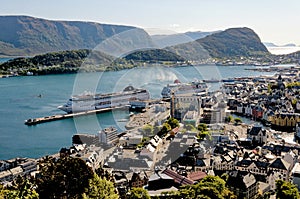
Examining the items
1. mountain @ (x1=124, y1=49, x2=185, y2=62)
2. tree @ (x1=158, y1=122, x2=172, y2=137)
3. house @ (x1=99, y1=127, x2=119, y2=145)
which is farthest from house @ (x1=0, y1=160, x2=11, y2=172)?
mountain @ (x1=124, y1=49, x2=185, y2=62)

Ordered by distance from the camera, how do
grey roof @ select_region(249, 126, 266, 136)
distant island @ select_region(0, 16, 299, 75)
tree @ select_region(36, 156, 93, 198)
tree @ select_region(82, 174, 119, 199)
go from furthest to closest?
distant island @ select_region(0, 16, 299, 75) → grey roof @ select_region(249, 126, 266, 136) → tree @ select_region(36, 156, 93, 198) → tree @ select_region(82, 174, 119, 199)

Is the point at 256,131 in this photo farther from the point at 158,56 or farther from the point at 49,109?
the point at 158,56

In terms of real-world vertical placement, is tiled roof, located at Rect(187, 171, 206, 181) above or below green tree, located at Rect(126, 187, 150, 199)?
below

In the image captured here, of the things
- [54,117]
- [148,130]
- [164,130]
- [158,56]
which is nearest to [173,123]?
[164,130]

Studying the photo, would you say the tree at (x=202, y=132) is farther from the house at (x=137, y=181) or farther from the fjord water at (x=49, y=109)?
the house at (x=137, y=181)

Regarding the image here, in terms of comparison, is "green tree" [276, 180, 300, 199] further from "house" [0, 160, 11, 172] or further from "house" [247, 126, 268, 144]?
"house" [0, 160, 11, 172]
